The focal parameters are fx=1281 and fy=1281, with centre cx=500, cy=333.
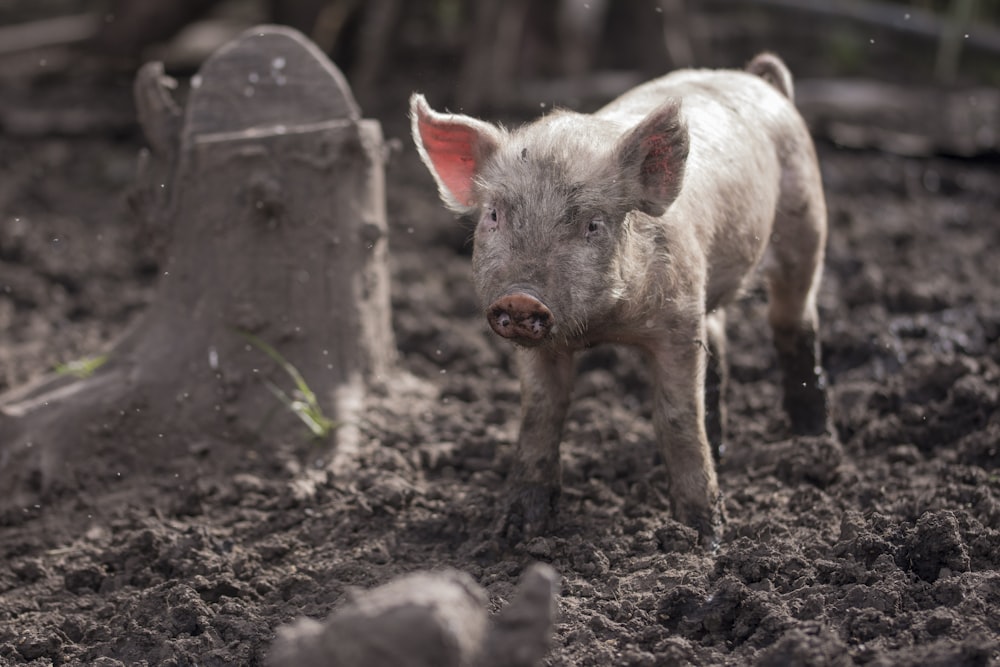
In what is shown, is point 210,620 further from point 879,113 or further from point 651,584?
point 879,113

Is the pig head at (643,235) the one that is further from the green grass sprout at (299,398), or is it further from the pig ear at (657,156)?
the green grass sprout at (299,398)

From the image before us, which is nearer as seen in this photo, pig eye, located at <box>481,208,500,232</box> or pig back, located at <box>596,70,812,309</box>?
pig eye, located at <box>481,208,500,232</box>

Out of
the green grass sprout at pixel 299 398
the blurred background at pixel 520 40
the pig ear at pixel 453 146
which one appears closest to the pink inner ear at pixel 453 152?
the pig ear at pixel 453 146

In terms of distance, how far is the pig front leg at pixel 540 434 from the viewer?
443 cm

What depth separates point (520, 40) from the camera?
11.1m

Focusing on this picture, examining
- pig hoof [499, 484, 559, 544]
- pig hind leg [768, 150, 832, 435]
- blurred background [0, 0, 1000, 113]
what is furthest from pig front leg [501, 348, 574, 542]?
blurred background [0, 0, 1000, 113]

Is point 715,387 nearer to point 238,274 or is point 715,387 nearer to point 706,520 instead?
point 706,520

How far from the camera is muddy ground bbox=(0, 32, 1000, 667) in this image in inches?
144

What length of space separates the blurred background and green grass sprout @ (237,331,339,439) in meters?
4.86

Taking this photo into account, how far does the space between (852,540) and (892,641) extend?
2.16ft

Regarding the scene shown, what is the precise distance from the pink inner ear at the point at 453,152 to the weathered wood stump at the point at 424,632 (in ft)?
6.73

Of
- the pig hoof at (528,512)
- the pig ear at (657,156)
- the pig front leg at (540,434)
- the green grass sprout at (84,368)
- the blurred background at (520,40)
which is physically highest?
the pig ear at (657,156)

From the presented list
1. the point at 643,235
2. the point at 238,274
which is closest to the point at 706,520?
the point at 643,235

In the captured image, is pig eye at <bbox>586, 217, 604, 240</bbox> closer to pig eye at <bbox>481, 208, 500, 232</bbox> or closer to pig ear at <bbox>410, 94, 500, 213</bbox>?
pig eye at <bbox>481, 208, 500, 232</bbox>
